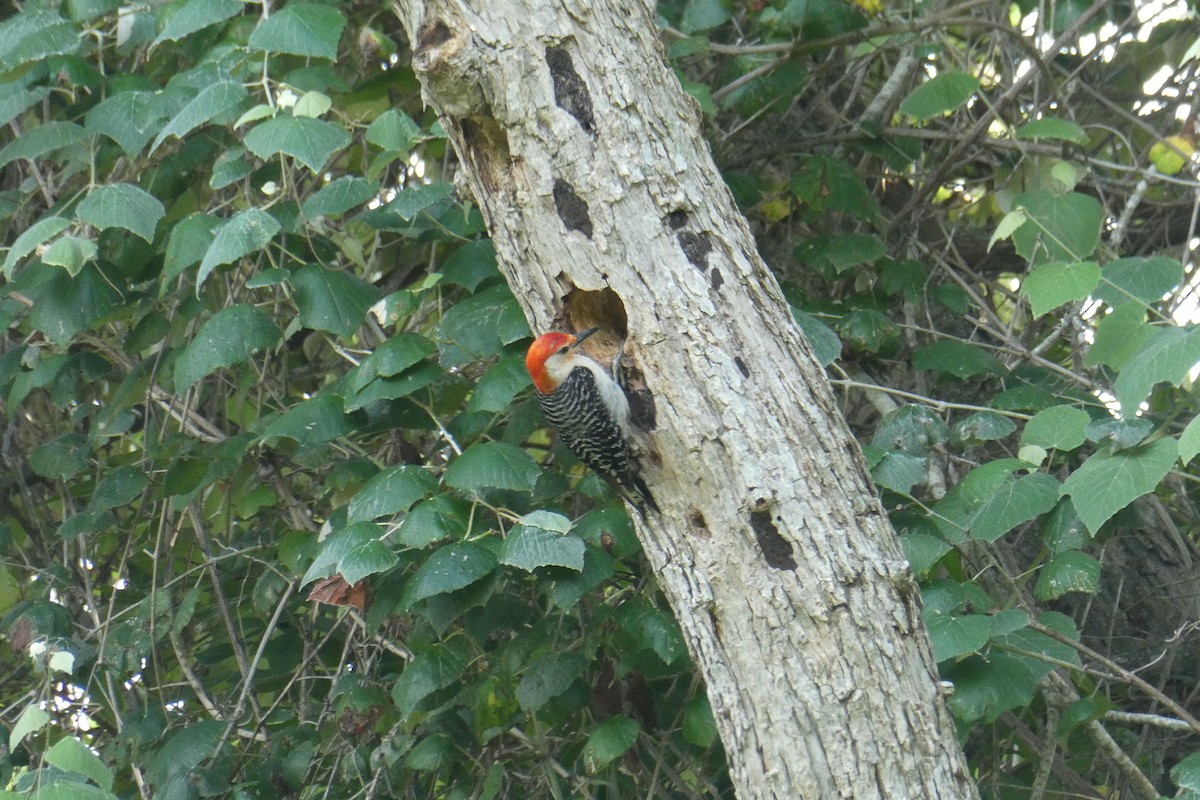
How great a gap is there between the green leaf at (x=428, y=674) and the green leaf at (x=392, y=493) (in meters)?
0.43

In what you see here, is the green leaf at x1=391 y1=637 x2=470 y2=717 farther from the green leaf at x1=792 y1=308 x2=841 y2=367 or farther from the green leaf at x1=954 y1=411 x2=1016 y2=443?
the green leaf at x1=954 y1=411 x2=1016 y2=443

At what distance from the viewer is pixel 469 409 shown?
2.96 metres

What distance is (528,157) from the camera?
2535 mm

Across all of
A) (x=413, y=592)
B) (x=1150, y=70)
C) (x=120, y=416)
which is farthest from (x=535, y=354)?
(x=1150, y=70)

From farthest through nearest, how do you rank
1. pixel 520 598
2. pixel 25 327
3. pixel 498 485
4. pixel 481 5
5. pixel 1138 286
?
1. pixel 25 327
2. pixel 520 598
3. pixel 1138 286
4. pixel 498 485
5. pixel 481 5

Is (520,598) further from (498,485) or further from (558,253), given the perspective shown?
(558,253)

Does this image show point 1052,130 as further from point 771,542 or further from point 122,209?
point 122,209

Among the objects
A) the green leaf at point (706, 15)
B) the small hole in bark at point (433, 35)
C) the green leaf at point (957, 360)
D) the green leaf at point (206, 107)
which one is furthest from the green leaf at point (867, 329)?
the green leaf at point (206, 107)

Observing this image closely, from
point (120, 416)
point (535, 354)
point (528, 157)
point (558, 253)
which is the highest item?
point (528, 157)

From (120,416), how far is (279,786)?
4.35 feet

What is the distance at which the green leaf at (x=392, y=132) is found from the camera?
117 inches

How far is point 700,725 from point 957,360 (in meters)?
1.41

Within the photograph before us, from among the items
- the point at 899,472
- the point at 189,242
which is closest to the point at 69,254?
the point at 189,242

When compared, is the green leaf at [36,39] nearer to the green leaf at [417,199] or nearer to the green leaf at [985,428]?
the green leaf at [417,199]
